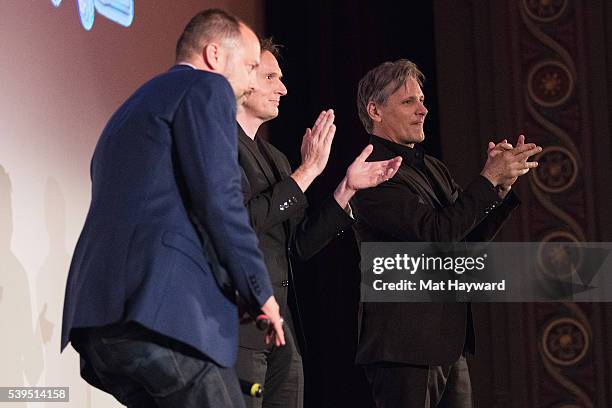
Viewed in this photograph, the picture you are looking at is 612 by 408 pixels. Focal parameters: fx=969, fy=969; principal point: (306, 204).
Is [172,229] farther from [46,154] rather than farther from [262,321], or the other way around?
[46,154]

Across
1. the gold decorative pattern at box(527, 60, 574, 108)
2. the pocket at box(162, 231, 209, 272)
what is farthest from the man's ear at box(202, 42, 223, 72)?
the gold decorative pattern at box(527, 60, 574, 108)

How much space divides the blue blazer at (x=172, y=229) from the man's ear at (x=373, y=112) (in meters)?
1.29

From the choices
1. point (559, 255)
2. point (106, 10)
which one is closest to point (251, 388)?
point (106, 10)

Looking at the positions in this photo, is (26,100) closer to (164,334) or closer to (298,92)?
(164,334)

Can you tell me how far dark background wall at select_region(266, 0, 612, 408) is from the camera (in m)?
4.38

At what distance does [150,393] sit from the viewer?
5.75ft

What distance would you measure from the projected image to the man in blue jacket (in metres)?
1.22

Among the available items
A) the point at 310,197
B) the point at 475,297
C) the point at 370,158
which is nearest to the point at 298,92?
the point at 310,197

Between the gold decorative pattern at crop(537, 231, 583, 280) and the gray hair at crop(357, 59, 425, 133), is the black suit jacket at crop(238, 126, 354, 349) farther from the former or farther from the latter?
the gold decorative pattern at crop(537, 231, 583, 280)

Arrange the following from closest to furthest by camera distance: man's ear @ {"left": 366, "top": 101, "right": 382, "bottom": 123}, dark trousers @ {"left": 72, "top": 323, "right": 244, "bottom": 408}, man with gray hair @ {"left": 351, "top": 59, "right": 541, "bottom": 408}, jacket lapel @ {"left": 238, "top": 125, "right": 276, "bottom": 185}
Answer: dark trousers @ {"left": 72, "top": 323, "right": 244, "bottom": 408}
jacket lapel @ {"left": 238, "top": 125, "right": 276, "bottom": 185}
man with gray hair @ {"left": 351, "top": 59, "right": 541, "bottom": 408}
man's ear @ {"left": 366, "top": 101, "right": 382, "bottom": 123}

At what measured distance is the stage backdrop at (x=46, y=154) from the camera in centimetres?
255

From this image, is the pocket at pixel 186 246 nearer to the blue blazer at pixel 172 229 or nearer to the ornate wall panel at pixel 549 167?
the blue blazer at pixel 172 229

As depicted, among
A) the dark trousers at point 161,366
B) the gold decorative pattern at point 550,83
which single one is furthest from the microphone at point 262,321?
the gold decorative pattern at point 550,83

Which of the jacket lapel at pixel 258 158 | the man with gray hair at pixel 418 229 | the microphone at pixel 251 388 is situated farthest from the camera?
the man with gray hair at pixel 418 229
